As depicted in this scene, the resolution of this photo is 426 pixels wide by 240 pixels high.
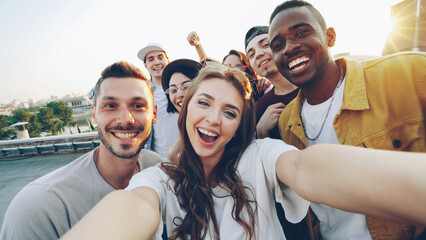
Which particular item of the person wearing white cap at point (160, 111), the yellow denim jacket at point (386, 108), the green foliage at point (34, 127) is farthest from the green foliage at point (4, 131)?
the yellow denim jacket at point (386, 108)

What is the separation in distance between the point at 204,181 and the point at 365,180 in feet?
3.74

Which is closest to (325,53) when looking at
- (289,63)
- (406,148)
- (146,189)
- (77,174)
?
(289,63)

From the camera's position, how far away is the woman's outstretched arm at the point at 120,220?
0.78 m

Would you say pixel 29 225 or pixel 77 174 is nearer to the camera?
pixel 29 225

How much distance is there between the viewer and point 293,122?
1.83m

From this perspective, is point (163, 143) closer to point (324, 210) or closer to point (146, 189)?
point (146, 189)

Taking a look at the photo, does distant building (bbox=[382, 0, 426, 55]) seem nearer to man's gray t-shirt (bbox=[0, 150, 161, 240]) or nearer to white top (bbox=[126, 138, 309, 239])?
white top (bbox=[126, 138, 309, 239])

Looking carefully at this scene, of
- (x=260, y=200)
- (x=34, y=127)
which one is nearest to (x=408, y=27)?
(x=260, y=200)

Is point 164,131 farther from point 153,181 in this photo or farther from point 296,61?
point 296,61

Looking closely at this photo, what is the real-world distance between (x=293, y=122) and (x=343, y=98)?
1.59ft

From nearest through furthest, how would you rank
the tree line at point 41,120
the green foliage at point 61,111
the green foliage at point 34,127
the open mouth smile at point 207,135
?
the open mouth smile at point 207,135, the tree line at point 41,120, the green foliage at point 34,127, the green foliage at point 61,111

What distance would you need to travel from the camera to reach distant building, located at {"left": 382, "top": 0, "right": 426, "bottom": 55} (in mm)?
15055

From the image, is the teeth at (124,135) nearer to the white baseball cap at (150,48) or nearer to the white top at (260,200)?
the white top at (260,200)

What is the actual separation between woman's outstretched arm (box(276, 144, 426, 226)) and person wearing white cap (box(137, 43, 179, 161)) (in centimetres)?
280
